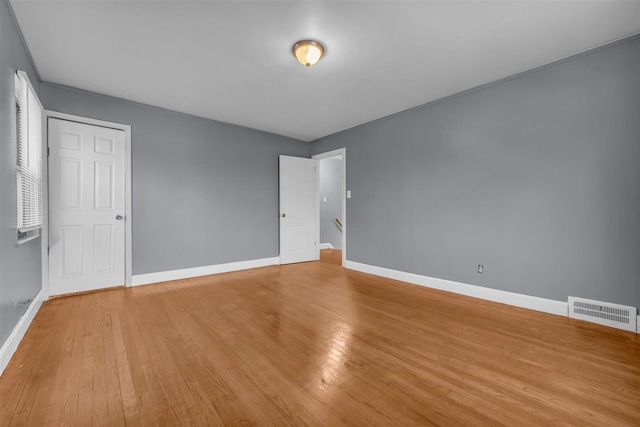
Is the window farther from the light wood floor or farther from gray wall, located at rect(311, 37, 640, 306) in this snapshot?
gray wall, located at rect(311, 37, 640, 306)

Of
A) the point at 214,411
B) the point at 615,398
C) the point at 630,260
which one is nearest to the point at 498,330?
the point at 615,398

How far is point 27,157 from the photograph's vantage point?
231 centimetres

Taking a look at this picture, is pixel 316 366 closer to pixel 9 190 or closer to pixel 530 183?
pixel 9 190

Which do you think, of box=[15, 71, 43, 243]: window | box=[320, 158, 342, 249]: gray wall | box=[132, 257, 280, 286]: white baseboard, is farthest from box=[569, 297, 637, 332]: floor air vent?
box=[320, 158, 342, 249]: gray wall

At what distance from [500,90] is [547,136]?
0.76m

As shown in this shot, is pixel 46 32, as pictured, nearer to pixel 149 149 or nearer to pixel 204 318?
pixel 149 149

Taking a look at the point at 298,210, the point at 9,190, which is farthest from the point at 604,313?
the point at 9,190

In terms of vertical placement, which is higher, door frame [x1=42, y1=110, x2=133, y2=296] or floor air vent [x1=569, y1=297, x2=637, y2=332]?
door frame [x1=42, y1=110, x2=133, y2=296]

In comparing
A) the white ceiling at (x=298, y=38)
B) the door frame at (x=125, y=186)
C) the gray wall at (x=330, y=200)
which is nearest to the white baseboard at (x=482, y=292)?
the white ceiling at (x=298, y=38)

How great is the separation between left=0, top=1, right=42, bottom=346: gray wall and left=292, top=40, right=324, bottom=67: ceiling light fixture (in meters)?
2.12

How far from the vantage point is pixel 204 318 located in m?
2.60

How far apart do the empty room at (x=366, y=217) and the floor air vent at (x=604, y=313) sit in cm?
2

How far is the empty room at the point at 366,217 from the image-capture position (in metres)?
1.60

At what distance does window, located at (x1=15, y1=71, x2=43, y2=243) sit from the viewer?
2.15 meters
